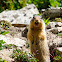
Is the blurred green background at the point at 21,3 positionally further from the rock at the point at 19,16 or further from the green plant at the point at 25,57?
the green plant at the point at 25,57

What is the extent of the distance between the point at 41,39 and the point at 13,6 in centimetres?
674

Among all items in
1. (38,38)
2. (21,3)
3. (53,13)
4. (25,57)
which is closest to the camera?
(25,57)

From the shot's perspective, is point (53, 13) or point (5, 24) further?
point (53, 13)

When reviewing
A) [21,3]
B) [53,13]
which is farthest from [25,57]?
[21,3]

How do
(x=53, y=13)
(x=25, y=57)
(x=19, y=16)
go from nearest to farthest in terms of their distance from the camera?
(x=25, y=57)
(x=19, y=16)
(x=53, y=13)

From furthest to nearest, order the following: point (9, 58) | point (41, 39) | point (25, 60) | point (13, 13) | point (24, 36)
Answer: point (13, 13), point (24, 36), point (41, 39), point (9, 58), point (25, 60)

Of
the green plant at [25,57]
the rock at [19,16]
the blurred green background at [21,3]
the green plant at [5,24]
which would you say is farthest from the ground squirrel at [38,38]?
the blurred green background at [21,3]

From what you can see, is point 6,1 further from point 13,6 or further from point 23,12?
point 23,12

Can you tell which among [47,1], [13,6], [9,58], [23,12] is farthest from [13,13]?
[9,58]

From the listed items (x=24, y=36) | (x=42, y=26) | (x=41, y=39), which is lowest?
(x=24, y=36)

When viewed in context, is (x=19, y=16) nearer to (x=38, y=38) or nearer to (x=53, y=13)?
(x=53, y=13)

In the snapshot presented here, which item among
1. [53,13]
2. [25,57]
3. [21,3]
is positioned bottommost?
[25,57]

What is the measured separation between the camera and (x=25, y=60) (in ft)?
12.7

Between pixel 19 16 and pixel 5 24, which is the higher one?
pixel 19 16
